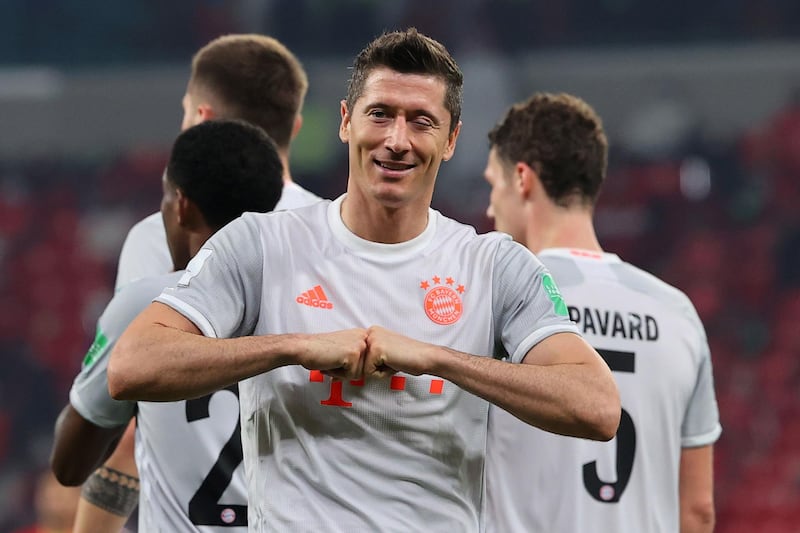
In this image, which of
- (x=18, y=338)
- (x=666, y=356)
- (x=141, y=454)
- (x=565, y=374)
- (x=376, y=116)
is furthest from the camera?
(x=18, y=338)

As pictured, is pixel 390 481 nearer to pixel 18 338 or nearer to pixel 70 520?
pixel 70 520

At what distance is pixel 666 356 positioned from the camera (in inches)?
134

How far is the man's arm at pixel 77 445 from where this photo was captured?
297 centimetres

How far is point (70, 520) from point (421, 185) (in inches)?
196

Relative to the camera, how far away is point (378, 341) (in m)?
2.23

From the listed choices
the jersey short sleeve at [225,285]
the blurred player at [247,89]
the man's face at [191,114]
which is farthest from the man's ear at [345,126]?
the man's face at [191,114]

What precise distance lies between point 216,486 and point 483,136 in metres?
10.1

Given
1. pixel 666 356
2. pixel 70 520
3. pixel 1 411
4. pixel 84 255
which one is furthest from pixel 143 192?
pixel 666 356

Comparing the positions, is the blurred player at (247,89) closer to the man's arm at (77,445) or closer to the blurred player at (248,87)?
the blurred player at (248,87)

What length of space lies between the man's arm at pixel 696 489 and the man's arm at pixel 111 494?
1.63 metres

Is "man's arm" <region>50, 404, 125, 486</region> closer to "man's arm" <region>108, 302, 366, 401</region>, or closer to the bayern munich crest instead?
"man's arm" <region>108, 302, 366, 401</region>

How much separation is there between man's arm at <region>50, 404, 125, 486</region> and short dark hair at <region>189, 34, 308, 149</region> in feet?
4.25

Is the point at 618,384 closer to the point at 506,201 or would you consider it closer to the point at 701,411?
the point at 701,411

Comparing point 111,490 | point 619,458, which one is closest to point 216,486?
point 111,490
